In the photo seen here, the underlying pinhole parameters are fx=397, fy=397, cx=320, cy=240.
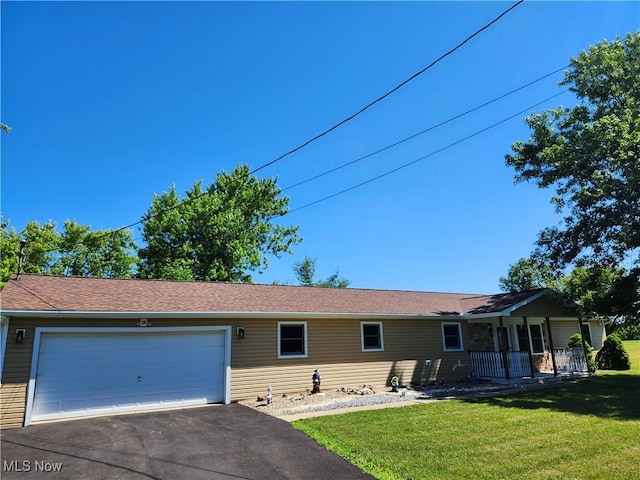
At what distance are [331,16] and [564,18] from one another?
497 cm

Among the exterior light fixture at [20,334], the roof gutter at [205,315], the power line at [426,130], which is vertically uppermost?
the power line at [426,130]

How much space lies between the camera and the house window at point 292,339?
13484mm

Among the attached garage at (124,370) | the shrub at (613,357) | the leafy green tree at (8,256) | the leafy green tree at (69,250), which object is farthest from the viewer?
the leafy green tree at (69,250)

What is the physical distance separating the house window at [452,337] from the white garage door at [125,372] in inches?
370

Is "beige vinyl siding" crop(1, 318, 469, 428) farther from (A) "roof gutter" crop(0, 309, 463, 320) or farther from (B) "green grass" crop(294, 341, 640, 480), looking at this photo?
(B) "green grass" crop(294, 341, 640, 480)

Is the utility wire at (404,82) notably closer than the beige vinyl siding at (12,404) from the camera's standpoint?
Yes

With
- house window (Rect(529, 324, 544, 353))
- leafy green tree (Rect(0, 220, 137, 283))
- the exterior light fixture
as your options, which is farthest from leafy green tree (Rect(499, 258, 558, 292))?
the exterior light fixture

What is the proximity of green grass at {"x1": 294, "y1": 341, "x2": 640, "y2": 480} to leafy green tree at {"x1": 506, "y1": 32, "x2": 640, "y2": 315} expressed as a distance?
8314mm

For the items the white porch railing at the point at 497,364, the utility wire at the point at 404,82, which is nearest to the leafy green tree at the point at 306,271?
the white porch railing at the point at 497,364

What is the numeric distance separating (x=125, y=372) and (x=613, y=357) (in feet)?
73.6

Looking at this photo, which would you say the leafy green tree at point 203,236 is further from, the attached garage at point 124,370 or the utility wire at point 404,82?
the utility wire at point 404,82

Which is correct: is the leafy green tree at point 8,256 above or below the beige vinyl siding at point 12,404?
above

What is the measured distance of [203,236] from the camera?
2925 cm

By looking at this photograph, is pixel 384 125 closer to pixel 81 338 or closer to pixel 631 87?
pixel 81 338
